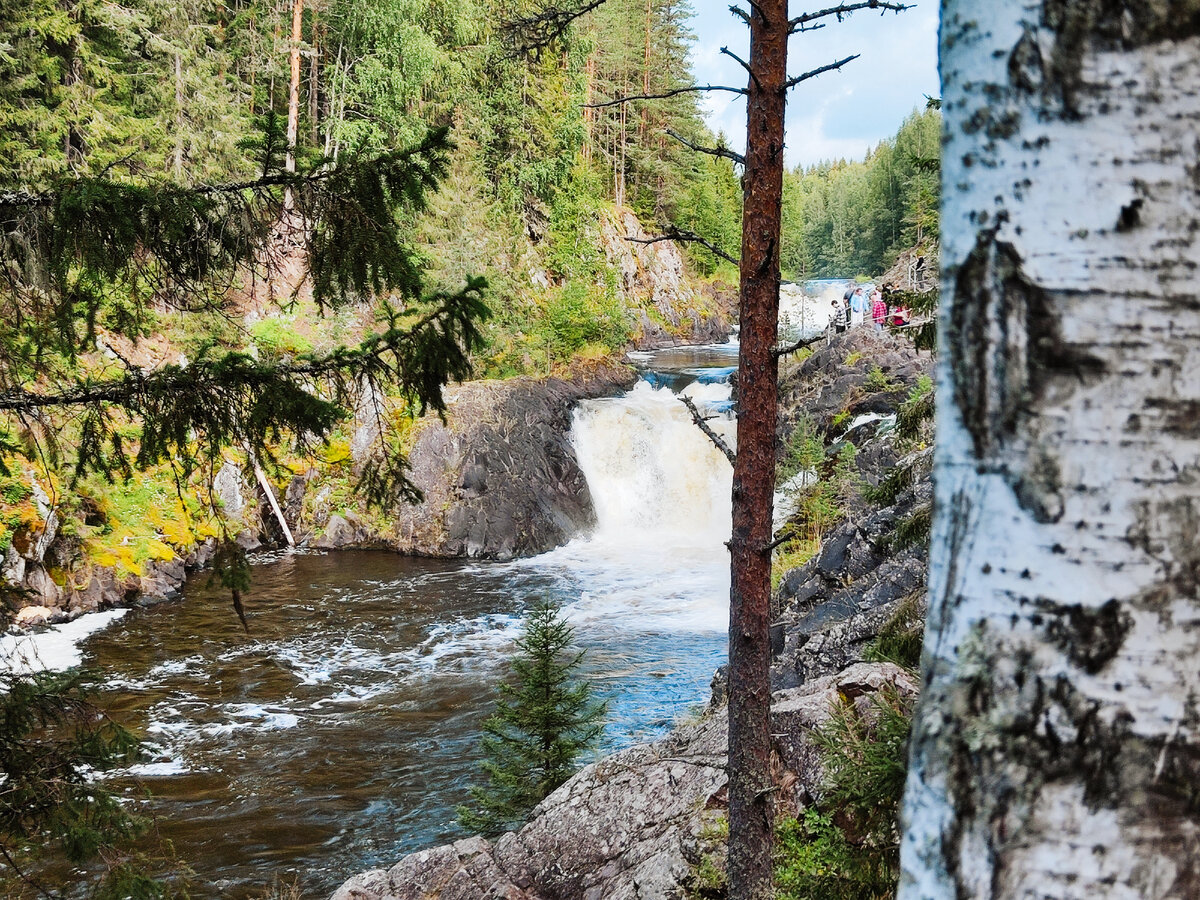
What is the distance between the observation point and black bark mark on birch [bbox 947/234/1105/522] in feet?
2.67

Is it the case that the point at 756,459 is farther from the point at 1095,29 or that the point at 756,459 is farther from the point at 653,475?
the point at 653,475

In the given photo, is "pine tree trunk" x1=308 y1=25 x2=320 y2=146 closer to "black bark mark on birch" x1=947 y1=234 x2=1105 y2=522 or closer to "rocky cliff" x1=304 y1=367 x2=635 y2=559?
"rocky cliff" x1=304 y1=367 x2=635 y2=559

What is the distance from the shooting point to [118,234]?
399 centimetres

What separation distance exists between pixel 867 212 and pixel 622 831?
9009cm

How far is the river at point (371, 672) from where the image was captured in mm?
8578

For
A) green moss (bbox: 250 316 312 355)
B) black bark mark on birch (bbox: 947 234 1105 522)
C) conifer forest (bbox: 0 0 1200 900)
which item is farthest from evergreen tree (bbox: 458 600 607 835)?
A: green moss (bbox: 250 316 312 355)

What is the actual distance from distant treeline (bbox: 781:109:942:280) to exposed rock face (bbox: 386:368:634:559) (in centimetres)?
2511

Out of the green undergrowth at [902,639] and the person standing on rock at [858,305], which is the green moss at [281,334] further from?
the person standing on rock at [858,305]

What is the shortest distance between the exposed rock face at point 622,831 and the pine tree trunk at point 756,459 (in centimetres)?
85

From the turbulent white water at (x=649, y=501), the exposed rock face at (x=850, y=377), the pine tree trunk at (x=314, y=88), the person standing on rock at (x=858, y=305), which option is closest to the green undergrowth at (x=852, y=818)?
the turbulent white water at (x=649, y=501)

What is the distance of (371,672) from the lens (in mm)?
12016

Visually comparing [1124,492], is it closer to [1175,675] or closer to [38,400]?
[1175,675]

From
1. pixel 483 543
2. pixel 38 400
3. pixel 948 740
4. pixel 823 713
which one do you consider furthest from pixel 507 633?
pixel 948 740

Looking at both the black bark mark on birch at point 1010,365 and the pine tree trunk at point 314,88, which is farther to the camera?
the pine tree trunk at point 314,88
